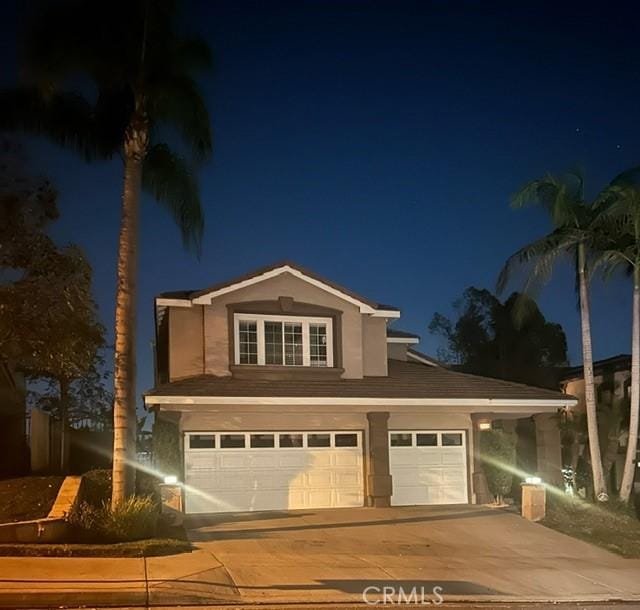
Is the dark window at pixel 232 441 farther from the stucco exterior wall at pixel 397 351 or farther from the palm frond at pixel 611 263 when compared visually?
the palm frond at pixel 611 263

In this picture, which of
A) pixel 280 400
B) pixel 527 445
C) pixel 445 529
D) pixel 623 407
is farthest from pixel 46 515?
pixel 623 407

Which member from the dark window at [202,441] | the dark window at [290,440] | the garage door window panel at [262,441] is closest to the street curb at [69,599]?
the dark window at [202,441]

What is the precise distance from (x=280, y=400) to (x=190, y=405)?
2066 mm

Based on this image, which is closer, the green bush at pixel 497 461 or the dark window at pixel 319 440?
the dark window at pixel 319 440

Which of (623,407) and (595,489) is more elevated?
(623,407)

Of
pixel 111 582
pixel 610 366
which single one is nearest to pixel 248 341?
pixel 111 582

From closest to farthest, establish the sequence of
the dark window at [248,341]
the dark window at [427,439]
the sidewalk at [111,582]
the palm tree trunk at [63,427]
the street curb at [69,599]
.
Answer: the street curb at [69,599] < the sidewalk at [111,582] < the dark window at [248,341] < the dark window at [427,439] < the palm tree trunk at [63,427]

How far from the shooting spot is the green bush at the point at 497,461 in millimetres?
23312

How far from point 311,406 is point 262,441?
1.57 metres

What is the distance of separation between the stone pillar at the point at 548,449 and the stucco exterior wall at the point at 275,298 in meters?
5.12

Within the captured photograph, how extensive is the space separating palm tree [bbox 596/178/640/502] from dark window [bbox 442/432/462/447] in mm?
4403

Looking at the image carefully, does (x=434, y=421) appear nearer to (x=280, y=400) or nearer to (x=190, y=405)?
(x=280, y=400)

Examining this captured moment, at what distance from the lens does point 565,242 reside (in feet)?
77.8

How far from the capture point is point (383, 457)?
72.7ft
